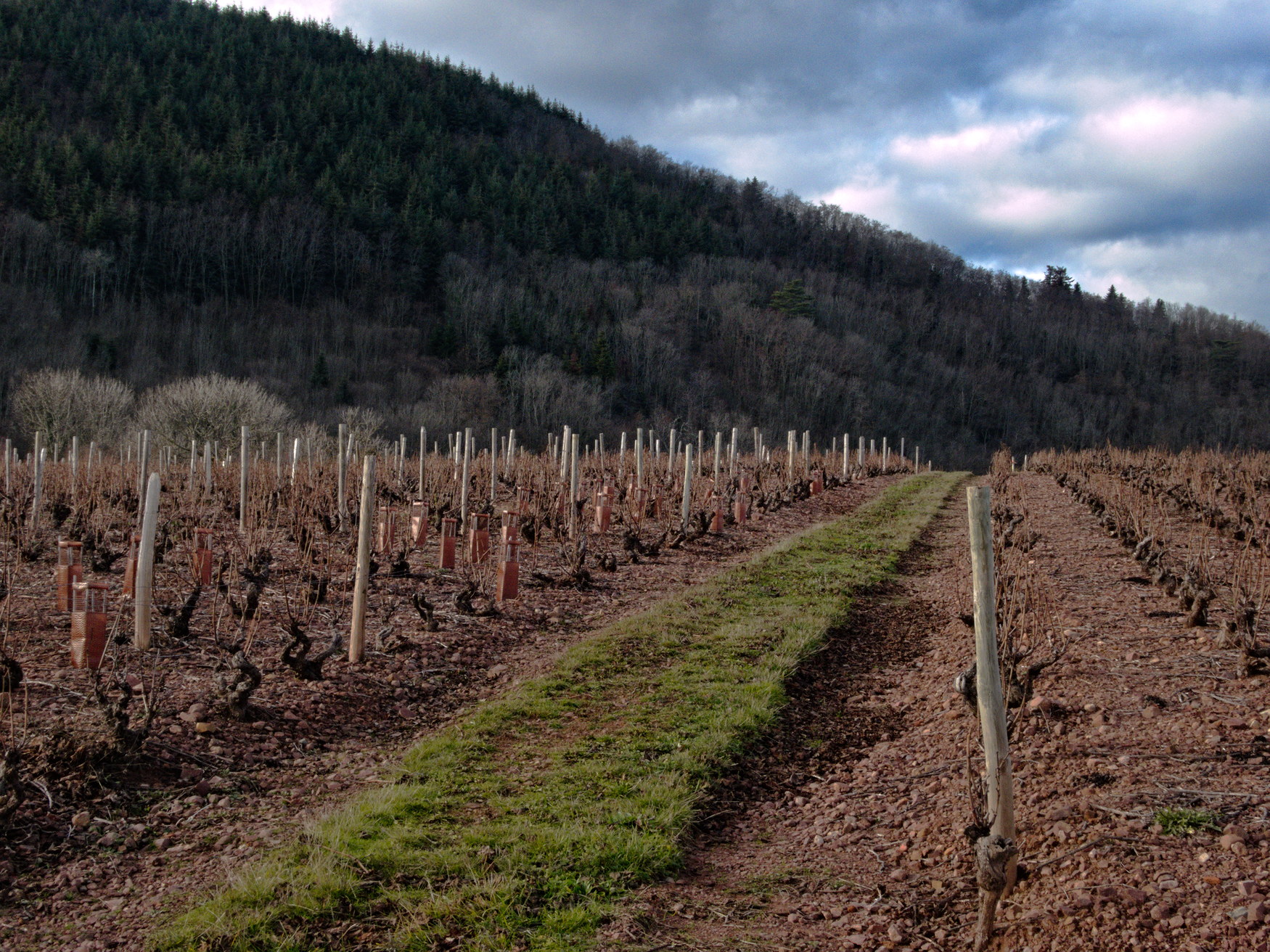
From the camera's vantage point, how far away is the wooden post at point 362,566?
642cm

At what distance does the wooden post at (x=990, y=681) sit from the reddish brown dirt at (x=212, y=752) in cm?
302

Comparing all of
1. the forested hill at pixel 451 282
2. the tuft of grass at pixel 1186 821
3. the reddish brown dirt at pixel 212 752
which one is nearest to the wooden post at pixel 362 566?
the reddish brown dirt at pixel 212 752

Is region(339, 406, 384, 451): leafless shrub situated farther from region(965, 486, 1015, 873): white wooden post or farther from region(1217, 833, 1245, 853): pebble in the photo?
region(1217, 833, 1245, 853): pebble

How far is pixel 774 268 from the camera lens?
90.2m

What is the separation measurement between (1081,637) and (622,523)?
8.56m

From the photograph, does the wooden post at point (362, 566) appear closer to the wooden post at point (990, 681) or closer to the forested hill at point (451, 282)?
the wooden post at point (990, 681)

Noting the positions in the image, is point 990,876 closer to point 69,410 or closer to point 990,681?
point 990,681

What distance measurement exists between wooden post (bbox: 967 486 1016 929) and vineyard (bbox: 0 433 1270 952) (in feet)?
0.09

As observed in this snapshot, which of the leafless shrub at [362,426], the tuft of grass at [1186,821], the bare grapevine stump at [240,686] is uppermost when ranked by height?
the leafless shrub at [362,426]

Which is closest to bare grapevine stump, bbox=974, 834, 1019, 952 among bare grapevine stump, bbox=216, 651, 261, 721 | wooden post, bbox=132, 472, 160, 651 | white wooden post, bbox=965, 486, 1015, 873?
white wooden post, bbox=965, 486, 1015, 873

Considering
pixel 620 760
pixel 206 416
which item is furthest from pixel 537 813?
pixel 206 416

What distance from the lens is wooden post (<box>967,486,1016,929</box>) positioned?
3.17 m

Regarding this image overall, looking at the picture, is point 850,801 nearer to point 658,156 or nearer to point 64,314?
point 64,314

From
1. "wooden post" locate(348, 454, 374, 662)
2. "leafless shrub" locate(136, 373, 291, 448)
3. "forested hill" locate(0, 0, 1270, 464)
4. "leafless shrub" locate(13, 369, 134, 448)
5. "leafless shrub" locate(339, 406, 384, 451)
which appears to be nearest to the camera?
"wooden post" locate(348, 454, 374, 662)
